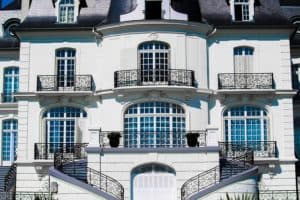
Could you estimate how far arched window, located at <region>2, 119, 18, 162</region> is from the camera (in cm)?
4272

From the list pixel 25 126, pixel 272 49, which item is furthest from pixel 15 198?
pixel 272 49

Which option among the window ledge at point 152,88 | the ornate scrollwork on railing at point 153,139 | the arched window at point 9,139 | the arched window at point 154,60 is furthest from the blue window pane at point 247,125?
the arched window at point 9,139

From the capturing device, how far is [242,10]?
38.7 meters

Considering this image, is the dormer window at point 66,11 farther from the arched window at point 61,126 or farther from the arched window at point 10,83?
the arched window at point 10,83

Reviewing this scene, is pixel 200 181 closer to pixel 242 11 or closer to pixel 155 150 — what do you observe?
pixel 155 150

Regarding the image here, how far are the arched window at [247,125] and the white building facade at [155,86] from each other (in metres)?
0.05

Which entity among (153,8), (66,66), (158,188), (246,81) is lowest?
(158,188)

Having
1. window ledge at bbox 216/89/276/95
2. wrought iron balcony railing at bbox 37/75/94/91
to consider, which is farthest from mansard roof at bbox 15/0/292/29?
window ledge at bbox 216/89/276/95

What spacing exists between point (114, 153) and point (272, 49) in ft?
33.9

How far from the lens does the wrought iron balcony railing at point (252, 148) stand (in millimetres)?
36281

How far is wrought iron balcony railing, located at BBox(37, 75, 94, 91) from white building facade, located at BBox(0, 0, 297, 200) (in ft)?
0.19

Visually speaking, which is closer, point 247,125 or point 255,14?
point 247,125

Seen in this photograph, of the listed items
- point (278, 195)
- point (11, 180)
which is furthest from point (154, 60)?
point (11, 180)

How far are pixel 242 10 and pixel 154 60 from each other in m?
5.77
